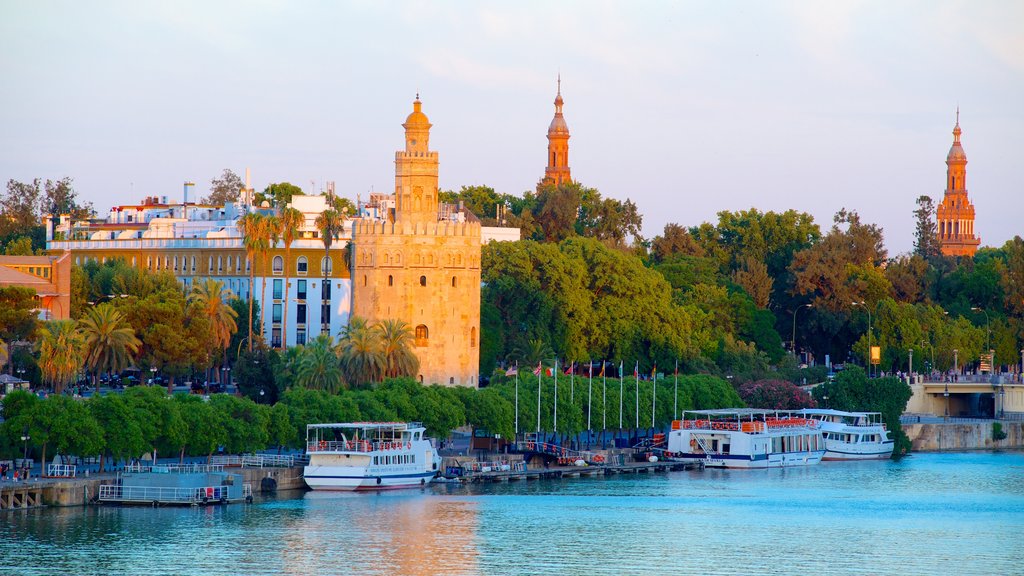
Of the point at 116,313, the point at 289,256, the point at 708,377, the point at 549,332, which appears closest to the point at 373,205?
the point at 289,256

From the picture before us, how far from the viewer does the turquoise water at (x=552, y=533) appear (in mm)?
54656

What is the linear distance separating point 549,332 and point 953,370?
Result: 86.0 feet

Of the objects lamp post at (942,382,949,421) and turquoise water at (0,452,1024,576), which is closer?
turquoise water at (0,452,1024,576)

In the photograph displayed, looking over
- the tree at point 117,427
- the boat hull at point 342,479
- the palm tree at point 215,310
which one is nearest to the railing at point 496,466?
the boat hull at point 342,479

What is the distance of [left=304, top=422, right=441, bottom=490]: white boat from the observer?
2771 inches

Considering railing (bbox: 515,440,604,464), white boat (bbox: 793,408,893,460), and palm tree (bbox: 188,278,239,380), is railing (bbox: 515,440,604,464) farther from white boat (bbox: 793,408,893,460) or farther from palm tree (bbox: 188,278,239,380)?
palm tree (bbox: 188,278,239,380)

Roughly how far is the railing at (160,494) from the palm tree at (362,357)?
16063 mm

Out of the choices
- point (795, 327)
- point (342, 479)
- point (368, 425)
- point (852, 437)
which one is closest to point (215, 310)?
point (368, 425)

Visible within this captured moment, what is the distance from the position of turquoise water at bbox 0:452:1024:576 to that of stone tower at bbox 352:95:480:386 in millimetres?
16522

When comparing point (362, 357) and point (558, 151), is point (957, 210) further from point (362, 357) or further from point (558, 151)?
point (362, 357)

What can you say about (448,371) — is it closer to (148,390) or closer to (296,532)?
(148,390)

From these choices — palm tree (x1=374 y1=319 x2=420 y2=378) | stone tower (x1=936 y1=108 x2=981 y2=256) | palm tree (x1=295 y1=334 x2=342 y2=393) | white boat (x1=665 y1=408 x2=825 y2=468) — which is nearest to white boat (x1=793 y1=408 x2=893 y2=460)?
white boat (x1=665 y1=408 x2=825 y2=468)

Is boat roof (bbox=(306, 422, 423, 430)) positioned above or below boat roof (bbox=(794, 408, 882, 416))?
below

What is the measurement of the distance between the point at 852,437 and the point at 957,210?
99.5 m
